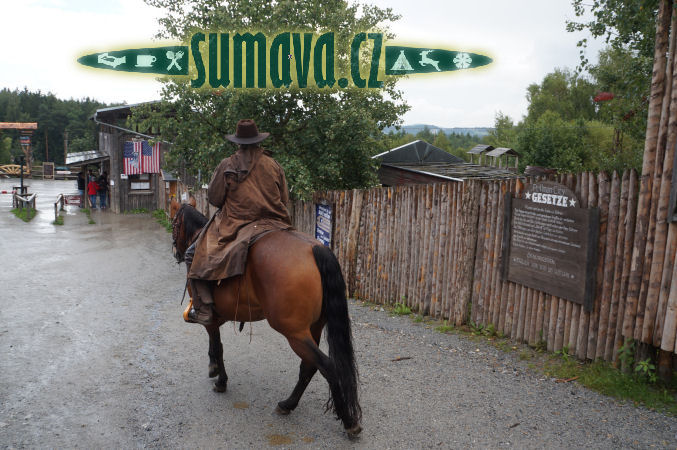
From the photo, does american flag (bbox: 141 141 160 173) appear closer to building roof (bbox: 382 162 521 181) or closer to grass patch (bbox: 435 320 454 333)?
building roof (bbox: 382 162 521 181)

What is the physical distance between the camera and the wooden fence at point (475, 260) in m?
5.61

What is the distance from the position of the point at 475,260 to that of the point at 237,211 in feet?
12.7

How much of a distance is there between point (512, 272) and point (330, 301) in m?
3.24

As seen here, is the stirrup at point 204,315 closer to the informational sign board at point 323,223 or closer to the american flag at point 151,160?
the informational sign board at point 323,223

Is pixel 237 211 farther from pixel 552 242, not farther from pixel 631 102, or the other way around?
pixel 631 102

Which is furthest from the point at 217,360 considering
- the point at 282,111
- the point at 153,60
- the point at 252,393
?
the point at 153,60

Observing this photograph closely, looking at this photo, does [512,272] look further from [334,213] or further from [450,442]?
[334,213]

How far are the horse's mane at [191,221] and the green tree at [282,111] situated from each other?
5162 mm

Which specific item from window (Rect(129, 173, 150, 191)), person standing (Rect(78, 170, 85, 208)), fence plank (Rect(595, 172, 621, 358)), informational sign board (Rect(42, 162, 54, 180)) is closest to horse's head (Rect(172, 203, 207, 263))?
fence plank (Rect(595, 172, 621, 358))

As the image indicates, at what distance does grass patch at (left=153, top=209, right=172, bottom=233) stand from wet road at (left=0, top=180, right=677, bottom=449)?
38.4 ft

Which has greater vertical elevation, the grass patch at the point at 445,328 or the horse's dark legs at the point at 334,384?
the horse's dark legs at the point at 334,384

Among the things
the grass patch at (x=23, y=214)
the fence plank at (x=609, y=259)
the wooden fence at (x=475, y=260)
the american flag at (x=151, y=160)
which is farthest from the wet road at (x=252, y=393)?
the american flag at (x=151, y=160)

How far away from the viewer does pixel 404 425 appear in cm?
479

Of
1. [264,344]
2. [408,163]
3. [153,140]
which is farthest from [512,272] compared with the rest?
[408,163]
